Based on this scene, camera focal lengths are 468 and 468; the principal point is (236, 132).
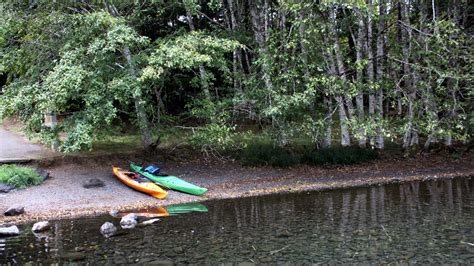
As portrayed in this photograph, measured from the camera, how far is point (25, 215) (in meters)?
12.7

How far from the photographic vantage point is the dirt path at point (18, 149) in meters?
18.1

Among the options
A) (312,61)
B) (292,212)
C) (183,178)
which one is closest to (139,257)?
(292,212)

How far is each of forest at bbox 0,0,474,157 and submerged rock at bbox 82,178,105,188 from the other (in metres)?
1.17

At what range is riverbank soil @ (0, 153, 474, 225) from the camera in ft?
45.2

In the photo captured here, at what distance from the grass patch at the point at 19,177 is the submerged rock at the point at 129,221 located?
4879mm

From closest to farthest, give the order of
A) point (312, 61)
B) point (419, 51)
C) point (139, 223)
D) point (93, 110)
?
point (139, 223) < point (93, 110) < point (419, 51) < point (312, 61)

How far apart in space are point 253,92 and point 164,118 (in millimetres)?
3826

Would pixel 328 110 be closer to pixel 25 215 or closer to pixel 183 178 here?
pixel 183 178

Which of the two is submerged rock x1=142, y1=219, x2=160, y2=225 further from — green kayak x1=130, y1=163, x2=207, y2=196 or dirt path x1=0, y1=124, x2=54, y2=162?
dirt path x1=0, y1=124, x2=54, y2=162

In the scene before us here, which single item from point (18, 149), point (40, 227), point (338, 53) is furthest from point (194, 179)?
point (18, 149)

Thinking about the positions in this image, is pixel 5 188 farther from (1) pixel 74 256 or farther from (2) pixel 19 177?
(1) pixel 74 256

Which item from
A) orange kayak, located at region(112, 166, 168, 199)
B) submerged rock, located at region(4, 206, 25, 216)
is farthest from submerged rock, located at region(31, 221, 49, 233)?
orange kayak, located at region(112, 166, 168, 199)

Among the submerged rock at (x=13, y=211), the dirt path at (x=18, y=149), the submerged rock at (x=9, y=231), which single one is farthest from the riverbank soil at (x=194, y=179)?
the submerged rock at (x=9, y=231)

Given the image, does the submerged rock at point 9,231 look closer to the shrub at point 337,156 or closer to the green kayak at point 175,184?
the green kayak at point 175,184
